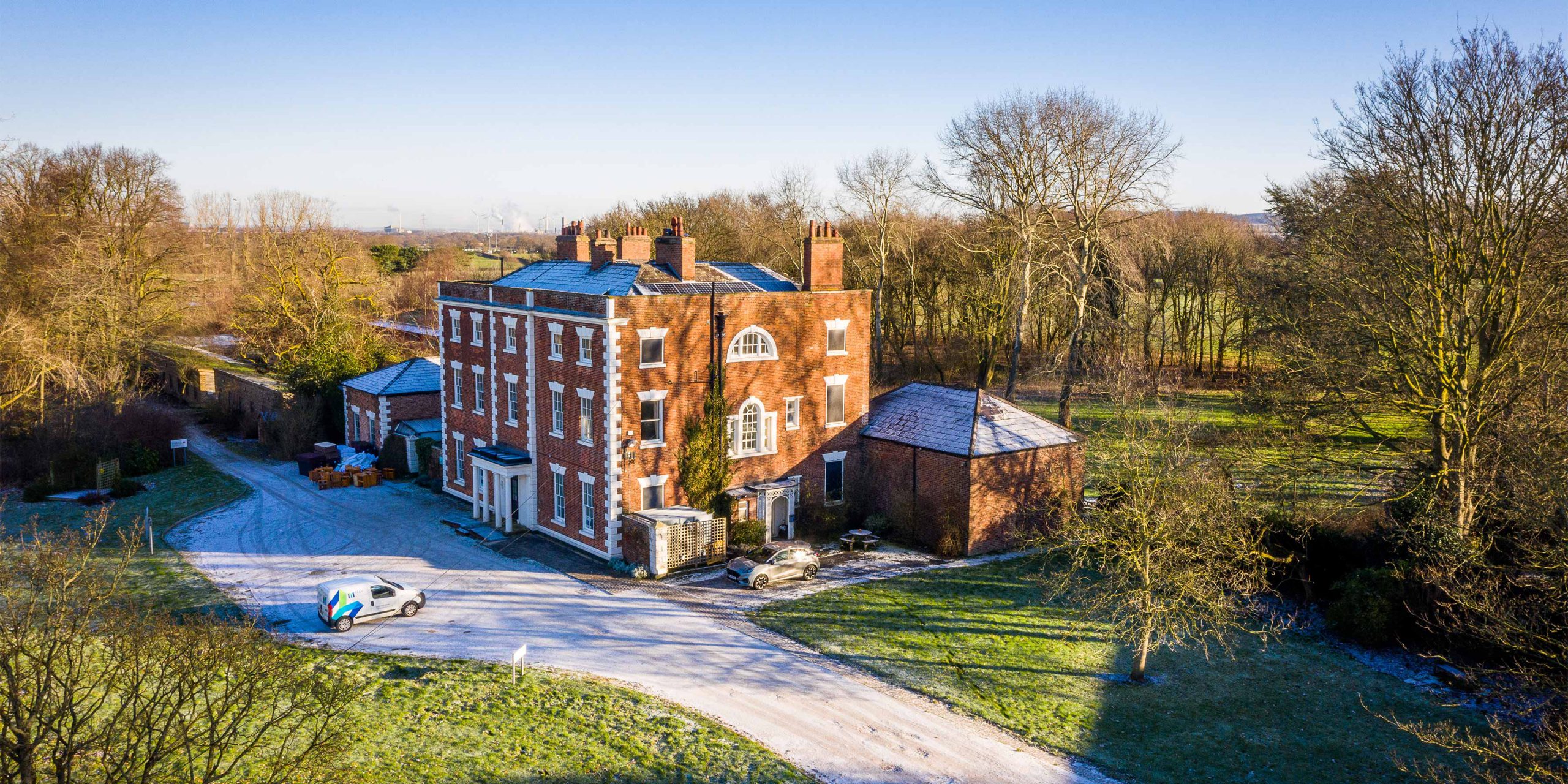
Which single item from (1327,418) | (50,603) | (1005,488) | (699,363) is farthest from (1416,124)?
(50,603)

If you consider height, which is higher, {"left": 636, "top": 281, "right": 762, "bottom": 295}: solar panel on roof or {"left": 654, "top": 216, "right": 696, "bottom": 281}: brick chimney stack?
{"left": 654, "top": 216, "right": 696, "bottom": 281}: brick chimney stack

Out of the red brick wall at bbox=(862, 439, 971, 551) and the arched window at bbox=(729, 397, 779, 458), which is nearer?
the red brick wall at bbox=(862, 439, 971, 551)

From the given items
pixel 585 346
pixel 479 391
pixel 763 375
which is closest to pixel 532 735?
pixel 585 346

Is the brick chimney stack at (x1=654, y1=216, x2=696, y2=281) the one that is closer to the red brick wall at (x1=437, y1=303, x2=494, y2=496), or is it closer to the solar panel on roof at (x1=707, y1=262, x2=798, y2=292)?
the solar panel on roof at (x1=707, y1=262, x2=798, y2=292)

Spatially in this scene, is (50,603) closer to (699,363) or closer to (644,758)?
(644,758)

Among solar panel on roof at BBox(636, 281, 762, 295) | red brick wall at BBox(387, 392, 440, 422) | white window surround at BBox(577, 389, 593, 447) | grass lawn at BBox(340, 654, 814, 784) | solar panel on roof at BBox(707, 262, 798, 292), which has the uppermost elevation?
solar panel on roof at BBox(707, 262, 798, 292)

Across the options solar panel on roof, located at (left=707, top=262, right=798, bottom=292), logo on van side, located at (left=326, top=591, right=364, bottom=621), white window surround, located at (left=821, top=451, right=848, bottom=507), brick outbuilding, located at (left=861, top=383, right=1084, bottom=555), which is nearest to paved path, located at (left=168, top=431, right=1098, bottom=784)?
logo on van side, located at (left=326, top=591, right=364, bottom=621)

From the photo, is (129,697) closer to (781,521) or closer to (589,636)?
(589,636)
